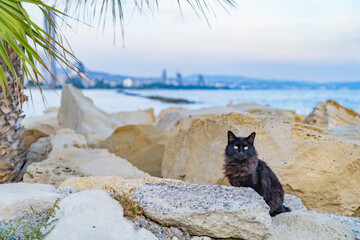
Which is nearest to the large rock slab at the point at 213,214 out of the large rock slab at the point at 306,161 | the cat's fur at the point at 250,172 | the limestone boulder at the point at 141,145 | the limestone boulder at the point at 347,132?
the cat's fur at the point at 250,172

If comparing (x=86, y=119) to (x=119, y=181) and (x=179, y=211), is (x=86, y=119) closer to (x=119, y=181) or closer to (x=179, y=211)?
(x=119, y=181)

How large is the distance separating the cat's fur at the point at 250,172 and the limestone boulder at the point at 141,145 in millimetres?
2492

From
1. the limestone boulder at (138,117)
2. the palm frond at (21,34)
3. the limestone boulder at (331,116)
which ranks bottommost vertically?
the limestone boulder at (138,117)

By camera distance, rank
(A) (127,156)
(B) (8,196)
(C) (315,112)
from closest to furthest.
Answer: (B) (8,196), (A) (127,156), (C) (315,112)

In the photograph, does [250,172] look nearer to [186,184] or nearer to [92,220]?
[186,184]

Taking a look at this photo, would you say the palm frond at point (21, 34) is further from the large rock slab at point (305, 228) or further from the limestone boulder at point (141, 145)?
the limestone boulder at point (141, 145)

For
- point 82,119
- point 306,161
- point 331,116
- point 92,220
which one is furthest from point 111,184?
point 331,116

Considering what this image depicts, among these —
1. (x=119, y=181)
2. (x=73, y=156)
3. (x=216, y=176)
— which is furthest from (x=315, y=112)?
(x=119, y=181)

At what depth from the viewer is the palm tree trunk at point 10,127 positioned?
146 inches

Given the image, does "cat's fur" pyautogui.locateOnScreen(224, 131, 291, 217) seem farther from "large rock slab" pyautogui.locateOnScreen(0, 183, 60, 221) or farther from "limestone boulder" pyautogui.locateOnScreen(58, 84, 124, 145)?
"limestone boulder" pyautogui.locateOnScreen(58, 84, 124, 145)

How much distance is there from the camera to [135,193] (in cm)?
272

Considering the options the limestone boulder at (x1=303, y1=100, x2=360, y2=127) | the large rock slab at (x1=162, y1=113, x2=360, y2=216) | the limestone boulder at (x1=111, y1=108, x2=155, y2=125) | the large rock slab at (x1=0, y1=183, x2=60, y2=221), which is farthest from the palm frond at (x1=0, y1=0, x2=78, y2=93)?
the limestone boulder at (x1=111, y1=108, x2=155, y2=125)

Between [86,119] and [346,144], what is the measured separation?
510cm

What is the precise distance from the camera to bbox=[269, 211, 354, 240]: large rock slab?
283 centimetres
